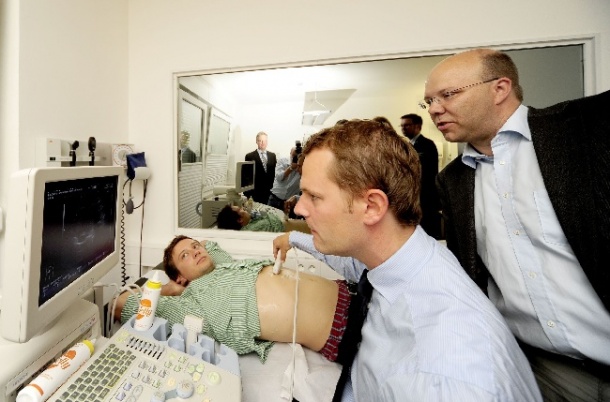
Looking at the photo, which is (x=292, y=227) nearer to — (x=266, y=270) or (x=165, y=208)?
(x=266, y=270)

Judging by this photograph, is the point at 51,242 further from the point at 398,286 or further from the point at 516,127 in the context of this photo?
the point at 516,127

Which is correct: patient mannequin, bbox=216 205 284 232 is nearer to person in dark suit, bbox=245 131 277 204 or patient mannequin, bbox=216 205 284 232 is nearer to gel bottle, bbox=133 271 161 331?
person in dark suit, bbox=245 131 277 204

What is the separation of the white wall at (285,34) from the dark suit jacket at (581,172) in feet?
3.10

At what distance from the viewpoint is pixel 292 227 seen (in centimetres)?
223

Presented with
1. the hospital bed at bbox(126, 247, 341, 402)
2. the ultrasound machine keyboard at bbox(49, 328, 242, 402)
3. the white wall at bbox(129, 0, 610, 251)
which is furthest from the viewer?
the white wall at bbox(129, 0, 610, 251)

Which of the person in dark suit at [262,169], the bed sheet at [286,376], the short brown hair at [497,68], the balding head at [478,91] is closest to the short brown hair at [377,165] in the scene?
the balding head at [478,91]

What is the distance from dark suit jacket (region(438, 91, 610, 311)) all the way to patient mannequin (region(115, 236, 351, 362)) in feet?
2.80

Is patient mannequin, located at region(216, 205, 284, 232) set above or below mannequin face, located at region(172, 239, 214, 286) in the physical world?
above

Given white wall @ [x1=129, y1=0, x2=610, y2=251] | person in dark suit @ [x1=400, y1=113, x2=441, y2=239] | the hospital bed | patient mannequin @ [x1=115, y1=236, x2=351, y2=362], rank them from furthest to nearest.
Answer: person in dark suit @ [x1=400, y1=113, x2=441, y2=239] < white wall @ [x1=129, y1=0, x2=610, y2=251] < patient mannequin @ [x1=115, y1=236, x2=351, y2=362] < the hospital bed

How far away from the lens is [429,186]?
194cm

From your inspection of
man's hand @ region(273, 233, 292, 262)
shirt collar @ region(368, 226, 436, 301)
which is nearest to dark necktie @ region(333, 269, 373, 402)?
shirt collar @ region(368, 226, 436, 301)

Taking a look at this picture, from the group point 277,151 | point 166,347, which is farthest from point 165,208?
point 166,347

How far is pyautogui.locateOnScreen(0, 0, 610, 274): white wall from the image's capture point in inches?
58.6

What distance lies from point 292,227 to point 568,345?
1.59 m
